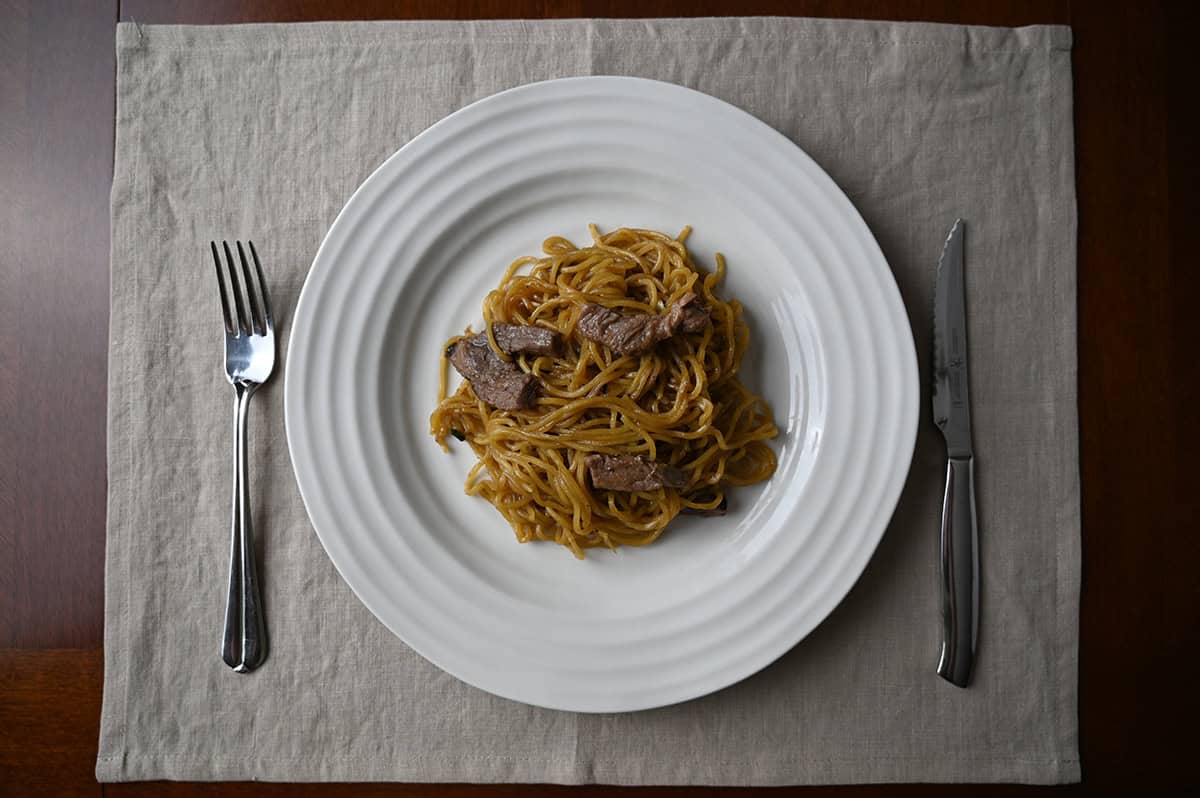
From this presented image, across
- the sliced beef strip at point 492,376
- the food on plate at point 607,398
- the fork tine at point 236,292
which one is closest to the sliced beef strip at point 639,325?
the food on plate at point 607,398

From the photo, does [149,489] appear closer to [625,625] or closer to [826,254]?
[625,625]

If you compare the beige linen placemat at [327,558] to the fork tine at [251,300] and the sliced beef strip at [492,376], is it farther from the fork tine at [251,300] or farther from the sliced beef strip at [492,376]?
the sliced beef strip at [492,376]

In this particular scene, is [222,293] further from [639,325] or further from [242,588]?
[639,325]

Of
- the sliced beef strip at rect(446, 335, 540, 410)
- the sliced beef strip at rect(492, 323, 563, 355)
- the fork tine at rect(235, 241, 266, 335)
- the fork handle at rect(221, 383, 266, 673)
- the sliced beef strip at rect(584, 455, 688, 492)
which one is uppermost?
the fork tine at rect(235, 241, 266, 335)

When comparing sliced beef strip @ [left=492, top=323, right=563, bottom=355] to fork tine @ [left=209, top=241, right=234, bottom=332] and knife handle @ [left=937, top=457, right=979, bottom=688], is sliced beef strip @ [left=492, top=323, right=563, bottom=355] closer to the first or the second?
fork tine @ [left=209, top=241, right=234, bottom=332]

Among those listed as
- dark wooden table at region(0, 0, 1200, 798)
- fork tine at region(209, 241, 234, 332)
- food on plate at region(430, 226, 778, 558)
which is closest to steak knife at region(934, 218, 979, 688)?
dark wooden table at region(0, 0, 1200, 798)

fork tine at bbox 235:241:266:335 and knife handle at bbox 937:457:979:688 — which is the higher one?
fork tine at bbox 235:241:266:335

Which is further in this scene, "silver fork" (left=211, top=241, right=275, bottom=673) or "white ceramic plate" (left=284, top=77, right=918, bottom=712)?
"silver fork" (left=211, top=241, right=275, bottom=673)
